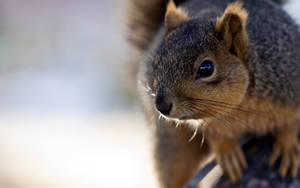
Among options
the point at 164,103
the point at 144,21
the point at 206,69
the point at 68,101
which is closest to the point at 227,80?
the point at 206,69

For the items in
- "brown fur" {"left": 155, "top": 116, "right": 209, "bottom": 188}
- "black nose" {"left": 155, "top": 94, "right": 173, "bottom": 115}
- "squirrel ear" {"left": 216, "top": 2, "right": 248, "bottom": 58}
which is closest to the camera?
"black nose" {"left": 155, "top": 94, "right": 173, "bottom": 115}

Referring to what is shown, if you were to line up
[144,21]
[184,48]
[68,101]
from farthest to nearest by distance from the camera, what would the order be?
[68,101], [144,21], [184,48]

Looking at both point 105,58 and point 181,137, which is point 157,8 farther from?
point 105,58

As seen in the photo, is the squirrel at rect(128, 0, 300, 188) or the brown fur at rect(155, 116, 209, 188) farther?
the brown fur at rect(155, 116, 209, 188)

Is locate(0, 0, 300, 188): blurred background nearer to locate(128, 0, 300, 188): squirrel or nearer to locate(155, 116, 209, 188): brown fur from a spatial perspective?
locate(155, 116, 209, 188): brown fur

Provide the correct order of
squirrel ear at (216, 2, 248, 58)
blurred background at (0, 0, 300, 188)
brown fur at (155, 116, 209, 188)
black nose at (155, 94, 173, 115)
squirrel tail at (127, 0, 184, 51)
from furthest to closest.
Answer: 1. blurred background at (0, 0, 300, 188)
2. squirrel tail at (127, 0, 184, 51)
3. brown fur at (155, 116, 209, 188)
4. squirrel ear at (216, 2, 248, 58)
5. black nose at (155, 94, 173, 115)

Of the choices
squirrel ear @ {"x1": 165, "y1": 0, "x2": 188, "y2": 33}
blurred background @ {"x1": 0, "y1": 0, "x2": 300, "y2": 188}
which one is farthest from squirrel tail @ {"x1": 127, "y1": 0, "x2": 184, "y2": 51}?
squirrel ear @ {"x1": 165, "y1": 0, "x2": 188, "y2": 33}

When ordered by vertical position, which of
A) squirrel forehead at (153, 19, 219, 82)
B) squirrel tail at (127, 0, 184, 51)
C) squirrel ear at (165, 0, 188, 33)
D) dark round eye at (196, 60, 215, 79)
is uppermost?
squirrel tail at (127, 0, 184, 51)

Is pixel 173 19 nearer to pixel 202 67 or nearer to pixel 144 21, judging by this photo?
pixel 202 67
